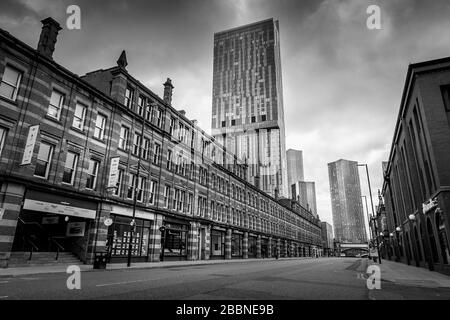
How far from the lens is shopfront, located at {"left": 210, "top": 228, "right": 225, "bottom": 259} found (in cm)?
3798

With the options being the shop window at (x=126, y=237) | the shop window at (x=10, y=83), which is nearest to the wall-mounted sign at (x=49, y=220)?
the shop window at (x=126, y=237)

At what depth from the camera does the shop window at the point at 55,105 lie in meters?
19.5

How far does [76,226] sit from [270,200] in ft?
157

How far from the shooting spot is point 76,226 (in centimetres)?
2102

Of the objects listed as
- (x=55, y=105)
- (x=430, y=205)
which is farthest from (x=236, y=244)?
(x=55, y=105)

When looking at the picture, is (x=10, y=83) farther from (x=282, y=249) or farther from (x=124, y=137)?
(x=282, y=249)

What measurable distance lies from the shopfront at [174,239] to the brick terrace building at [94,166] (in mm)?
106

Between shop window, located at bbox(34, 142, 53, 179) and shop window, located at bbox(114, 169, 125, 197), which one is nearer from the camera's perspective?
shop window, located at bbox(34, 142, 53, 179)

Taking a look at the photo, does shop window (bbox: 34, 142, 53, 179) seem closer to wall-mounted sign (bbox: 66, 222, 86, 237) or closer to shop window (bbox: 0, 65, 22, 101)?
shop window (bbox: 0, 65, 22, 101)

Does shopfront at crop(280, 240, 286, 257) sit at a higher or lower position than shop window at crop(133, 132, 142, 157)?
lower

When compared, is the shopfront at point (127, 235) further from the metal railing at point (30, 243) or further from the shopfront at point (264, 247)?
the shopfront at point (264, 247)

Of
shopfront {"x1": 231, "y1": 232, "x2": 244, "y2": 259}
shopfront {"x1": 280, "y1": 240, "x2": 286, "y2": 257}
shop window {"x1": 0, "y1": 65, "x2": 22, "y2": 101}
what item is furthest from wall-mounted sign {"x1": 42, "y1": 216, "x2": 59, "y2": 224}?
shopfront {"x1": 280, "y1": 240, "x2": 286, "y2": 257}

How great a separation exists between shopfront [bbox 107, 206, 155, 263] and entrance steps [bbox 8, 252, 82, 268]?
9.07 feet

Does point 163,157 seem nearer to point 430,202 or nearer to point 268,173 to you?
point 430,202
